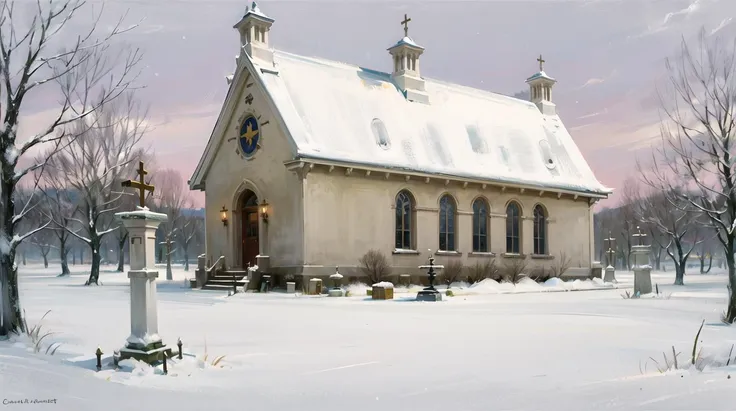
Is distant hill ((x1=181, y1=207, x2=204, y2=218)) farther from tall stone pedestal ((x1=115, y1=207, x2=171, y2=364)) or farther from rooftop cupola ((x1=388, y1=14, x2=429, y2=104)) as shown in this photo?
tall stone pedestal ((x1=115, y1=207, x2=171, y2=364))

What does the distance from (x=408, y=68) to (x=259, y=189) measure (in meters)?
9.13

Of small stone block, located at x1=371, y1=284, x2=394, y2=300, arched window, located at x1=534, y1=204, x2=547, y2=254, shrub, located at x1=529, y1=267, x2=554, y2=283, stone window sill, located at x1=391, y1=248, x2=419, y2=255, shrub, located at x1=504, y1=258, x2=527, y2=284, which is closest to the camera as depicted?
small stone block, located at x1=371, y1=284, x2=394, y2=300

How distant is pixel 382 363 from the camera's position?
26.9 feet

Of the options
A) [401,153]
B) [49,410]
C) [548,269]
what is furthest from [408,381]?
[548,269]

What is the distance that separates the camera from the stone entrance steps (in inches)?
917

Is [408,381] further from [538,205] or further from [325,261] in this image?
[538,205]

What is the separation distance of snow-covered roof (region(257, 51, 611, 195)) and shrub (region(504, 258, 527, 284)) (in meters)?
3.57

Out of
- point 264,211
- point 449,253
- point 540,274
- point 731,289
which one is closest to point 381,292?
point 264,211

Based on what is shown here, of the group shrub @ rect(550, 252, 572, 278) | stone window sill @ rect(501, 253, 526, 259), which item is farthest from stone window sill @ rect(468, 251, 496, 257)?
shrub @ rect(550, 252, 572, 278)

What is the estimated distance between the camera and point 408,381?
716 centimetres

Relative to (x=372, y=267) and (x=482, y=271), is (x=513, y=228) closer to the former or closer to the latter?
(x=482, y=271)

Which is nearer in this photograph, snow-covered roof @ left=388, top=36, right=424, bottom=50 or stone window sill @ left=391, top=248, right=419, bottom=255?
stone window sill @ left=391, top=248, right=419, bottom=255

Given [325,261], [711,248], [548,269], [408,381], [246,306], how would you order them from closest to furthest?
[408,381] < [246,306] < [325,261] < [548,269] < [711,248]

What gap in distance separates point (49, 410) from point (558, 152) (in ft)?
93.9
